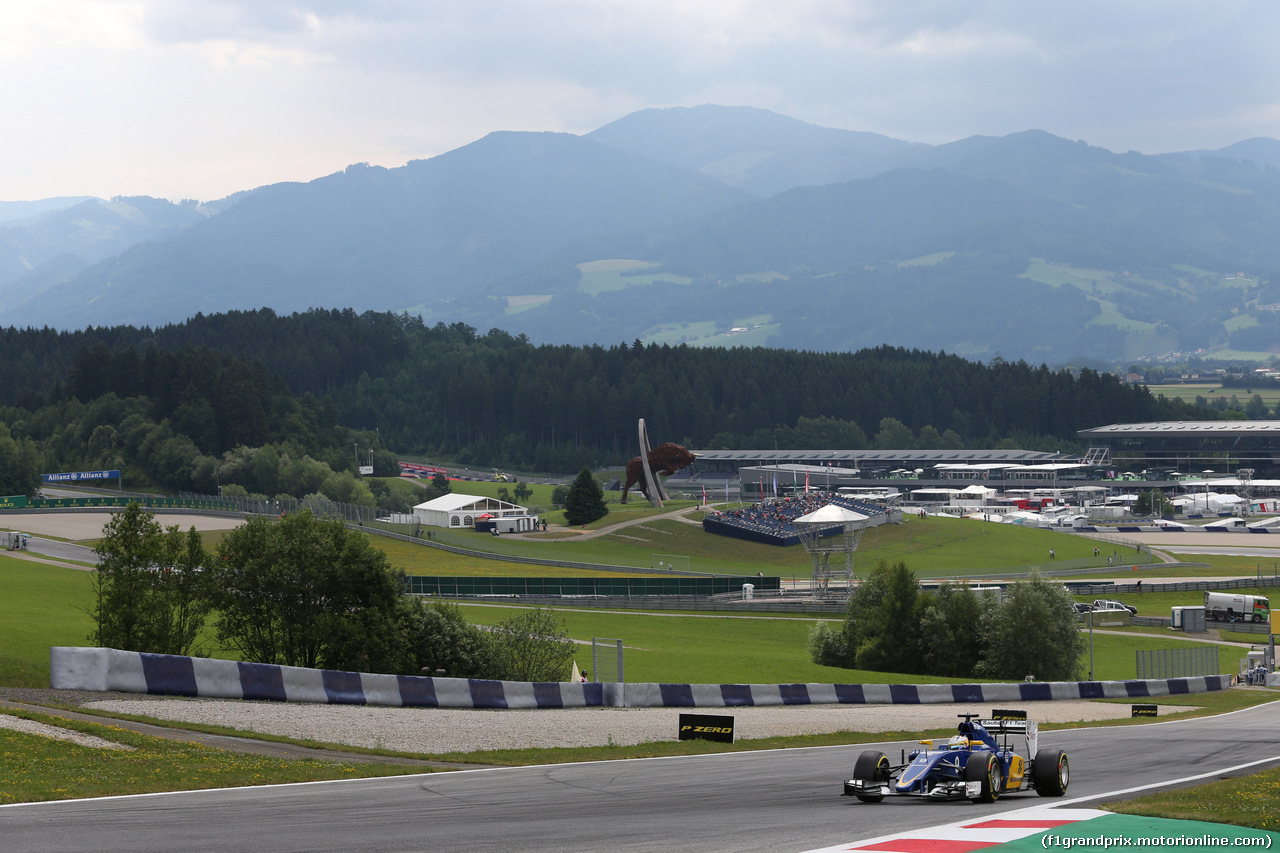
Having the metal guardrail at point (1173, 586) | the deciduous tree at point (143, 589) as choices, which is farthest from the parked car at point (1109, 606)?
the deciduous tree at point (143, 589)

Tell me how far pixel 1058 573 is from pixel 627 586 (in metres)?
39.8

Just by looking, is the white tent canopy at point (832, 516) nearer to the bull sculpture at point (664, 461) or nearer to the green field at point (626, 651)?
the green field at point (626, 651)

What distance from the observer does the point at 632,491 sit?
192m

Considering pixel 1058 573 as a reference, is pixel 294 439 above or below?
above

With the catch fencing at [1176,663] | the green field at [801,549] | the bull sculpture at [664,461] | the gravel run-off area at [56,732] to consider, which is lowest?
the catch fencing at [1176,663]

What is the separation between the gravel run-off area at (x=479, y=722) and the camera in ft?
87.5

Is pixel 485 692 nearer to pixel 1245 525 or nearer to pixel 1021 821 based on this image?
pixel 1021 821

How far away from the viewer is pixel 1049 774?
20656 millimetres

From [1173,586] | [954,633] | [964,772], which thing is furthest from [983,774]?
[1173,586]

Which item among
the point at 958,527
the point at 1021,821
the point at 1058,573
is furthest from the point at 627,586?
the point at 1021,821

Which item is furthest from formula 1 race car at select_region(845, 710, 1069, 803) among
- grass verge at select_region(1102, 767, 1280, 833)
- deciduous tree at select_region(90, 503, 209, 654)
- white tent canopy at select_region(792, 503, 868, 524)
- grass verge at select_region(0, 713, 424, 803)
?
white tent canopy at select_region(792, 503, 868, 524)

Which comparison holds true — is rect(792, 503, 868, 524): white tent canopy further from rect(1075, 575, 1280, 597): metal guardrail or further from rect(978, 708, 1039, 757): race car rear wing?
rect(978, 708, 1039, 757): race car rear wing

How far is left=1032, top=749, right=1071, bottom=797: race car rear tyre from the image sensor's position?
2062 cm

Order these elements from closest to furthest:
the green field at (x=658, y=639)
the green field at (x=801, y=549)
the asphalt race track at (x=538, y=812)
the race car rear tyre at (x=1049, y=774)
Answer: the asphalt race track at (x=538, y=812) < the race car rear tyre at (x=1049, y=774) < the green field at (x=658, y=639) < the green field at (x=801, y=549)
